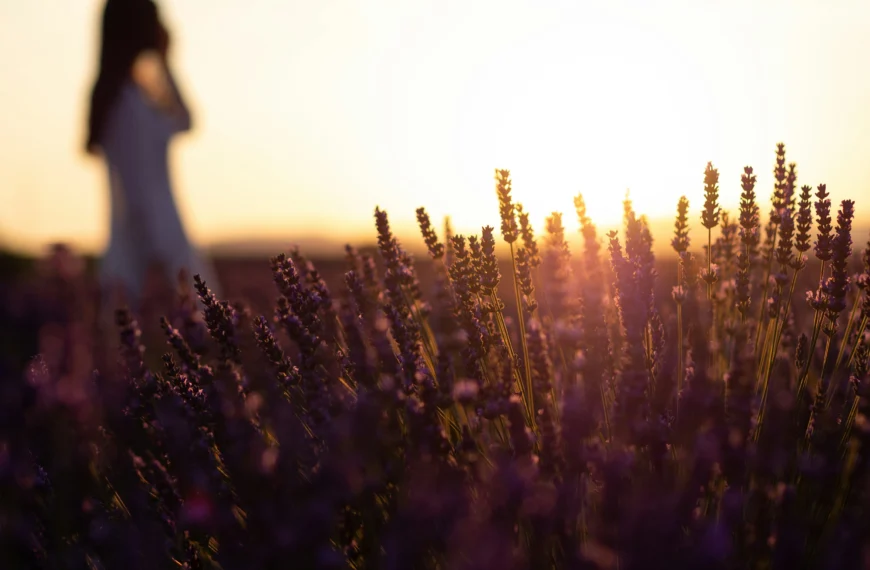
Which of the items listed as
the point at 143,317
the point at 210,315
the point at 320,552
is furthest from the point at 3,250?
the point at 320,552

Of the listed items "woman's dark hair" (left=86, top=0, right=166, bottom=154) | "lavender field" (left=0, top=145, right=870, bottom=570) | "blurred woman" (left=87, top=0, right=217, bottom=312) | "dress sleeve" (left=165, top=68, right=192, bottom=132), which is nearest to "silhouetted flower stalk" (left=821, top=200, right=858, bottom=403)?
"lavender field" (left=0, top=145, right=870, bottom=570)

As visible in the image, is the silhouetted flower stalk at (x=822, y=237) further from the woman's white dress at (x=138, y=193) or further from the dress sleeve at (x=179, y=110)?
the dress sleeve at (x=179, y=110)

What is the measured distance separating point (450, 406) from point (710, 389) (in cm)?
70

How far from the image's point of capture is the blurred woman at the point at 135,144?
8.80m

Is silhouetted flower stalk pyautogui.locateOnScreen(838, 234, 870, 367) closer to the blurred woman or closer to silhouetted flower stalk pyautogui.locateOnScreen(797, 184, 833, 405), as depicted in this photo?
silhouetted flower stalk pyautogui.locateOnScreen(797, 184, 833, 405)

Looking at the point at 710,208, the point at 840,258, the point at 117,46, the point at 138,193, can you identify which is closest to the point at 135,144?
the point at 138,193

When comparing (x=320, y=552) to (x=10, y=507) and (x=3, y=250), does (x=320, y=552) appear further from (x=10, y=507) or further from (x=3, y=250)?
(x=3, y=250)

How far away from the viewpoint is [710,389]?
128 cm

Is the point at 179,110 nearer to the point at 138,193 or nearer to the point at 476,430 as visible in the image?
the point at 138,193

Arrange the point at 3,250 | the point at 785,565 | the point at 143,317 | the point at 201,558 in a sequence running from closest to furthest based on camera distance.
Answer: the point at 785,565 → the point at 201,558 → the point at 143,317 → the point at 3,250

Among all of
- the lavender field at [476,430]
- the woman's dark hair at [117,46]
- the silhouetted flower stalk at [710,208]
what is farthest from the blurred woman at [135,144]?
the silhouetted flower stalk at [710,208]

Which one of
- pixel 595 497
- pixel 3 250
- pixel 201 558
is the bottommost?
pixel 201 558

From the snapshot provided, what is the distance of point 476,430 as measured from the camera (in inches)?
66.4

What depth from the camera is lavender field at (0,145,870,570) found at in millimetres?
1095
